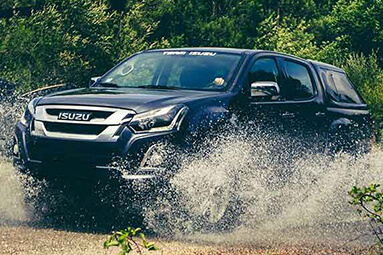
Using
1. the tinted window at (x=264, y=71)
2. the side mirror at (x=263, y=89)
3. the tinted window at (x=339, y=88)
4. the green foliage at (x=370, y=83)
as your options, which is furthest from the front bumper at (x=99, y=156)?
the green foliage at (x=370, y=83)

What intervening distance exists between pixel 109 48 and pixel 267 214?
3255 cm

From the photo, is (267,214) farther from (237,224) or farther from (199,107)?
(199,107)

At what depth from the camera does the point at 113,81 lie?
9.94 metres

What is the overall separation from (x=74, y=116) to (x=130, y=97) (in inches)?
21.5

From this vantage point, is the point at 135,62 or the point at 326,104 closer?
the point at 135,62

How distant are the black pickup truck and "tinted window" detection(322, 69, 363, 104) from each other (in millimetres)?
35

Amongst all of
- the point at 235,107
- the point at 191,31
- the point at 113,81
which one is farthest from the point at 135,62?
the point at 191,31

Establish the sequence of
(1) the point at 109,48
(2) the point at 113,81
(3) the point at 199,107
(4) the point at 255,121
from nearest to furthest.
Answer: (3) the point at 199,107, (4) the point at 255,121, (2) the point at 113,81, (1) the point at 109,48

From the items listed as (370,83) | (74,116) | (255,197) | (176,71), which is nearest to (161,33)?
(370,83)

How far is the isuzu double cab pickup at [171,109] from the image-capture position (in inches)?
316

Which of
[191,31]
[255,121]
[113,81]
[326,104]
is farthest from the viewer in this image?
[191,31]

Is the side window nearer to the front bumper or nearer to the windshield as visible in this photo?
the windshield

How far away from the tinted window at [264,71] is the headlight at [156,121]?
5.23ft

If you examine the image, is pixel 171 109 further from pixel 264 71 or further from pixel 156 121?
pixel 264 71
